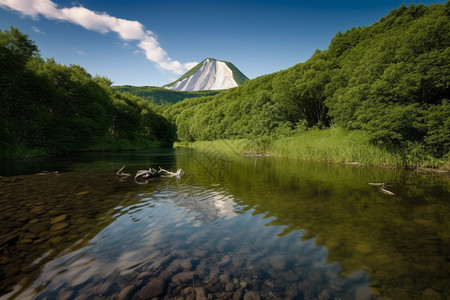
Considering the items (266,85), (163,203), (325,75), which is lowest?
(163,203)

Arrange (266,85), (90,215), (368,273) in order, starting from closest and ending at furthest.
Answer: (368,273) → (90,215) → (266,85)

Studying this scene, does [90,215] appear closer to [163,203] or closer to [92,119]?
[163,203]

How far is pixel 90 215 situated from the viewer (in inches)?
305

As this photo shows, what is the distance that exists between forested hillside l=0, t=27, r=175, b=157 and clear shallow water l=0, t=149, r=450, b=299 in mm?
26852

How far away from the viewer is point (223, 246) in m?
5.63

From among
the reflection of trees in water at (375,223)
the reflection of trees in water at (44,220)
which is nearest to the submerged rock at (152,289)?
the reflection of trees in water at (44,220)

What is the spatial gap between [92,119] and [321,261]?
177 ft

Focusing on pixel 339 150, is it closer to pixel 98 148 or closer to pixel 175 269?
pixel 175 269

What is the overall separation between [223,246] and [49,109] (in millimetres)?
44756

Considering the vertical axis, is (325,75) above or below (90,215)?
above

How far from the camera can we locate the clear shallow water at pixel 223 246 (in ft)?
13.1

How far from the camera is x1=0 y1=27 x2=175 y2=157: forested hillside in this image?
28688 millimetres

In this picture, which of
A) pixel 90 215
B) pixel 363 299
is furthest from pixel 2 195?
pixel 363 299

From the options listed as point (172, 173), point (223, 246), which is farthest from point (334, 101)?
point (223, 246)
